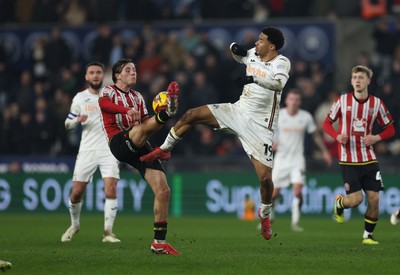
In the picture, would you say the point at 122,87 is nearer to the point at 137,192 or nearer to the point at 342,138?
the point at 342,138

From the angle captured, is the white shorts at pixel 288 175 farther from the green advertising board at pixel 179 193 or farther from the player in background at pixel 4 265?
the player in background at pixel 4 265

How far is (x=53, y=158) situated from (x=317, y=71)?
7325 millimetres

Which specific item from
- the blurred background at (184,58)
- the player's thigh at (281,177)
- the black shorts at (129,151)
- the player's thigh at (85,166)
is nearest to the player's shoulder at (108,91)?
the black shorts at (129,151)

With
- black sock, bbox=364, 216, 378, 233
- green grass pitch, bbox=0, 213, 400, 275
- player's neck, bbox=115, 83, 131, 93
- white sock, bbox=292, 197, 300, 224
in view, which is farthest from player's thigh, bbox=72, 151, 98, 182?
white sock, bbox=292, 197, 300, 224

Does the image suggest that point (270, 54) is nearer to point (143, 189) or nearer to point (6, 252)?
point (6, 252)

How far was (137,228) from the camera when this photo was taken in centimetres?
2034

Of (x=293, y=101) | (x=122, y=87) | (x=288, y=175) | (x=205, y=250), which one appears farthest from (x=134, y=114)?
(x=288, y=175)

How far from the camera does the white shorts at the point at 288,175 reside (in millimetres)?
20891

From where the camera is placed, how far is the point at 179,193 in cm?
2572

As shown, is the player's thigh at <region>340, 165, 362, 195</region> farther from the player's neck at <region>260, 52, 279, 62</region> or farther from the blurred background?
the blurred background

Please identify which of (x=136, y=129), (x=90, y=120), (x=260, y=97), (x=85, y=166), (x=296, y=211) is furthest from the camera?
(x=296, y=211)

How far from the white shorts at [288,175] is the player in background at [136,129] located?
23.0 ft

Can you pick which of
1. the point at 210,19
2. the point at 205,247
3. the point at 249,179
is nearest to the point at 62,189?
the point at 249,179

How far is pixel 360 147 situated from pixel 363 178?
Result: 19.7 inches
